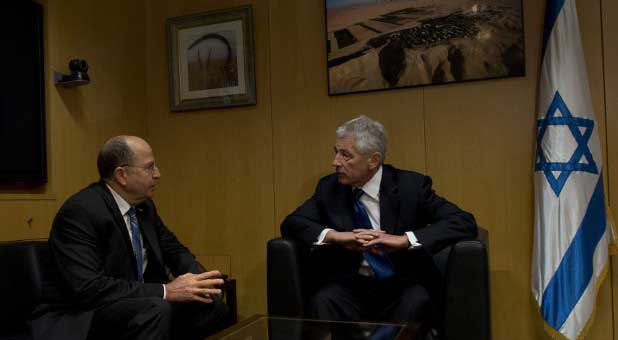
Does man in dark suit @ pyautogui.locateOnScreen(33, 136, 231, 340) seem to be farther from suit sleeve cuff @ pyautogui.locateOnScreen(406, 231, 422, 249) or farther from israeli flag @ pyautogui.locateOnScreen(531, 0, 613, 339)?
israeli flag @ pyautogui.locateOnScreen(531, 0, 613, 339)

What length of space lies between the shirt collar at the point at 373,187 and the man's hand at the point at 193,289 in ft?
2.96

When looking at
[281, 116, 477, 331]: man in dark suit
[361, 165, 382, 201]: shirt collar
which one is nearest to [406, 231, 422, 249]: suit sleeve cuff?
[281, 116, 477, 331]: man in dark suit

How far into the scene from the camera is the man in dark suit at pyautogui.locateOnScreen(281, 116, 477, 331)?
2514 millimetres

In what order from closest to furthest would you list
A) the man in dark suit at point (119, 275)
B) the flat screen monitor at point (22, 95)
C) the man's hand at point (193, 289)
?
the man in dark suit at point (119, 275)
the man's hand at point (193, 289)
the flat screen monitor at point (22, 95)

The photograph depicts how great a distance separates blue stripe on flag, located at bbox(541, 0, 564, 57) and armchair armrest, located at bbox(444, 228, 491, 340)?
139 centimetres

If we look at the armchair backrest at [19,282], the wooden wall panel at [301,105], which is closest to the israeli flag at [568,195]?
the wooden wall panel at [301,105]

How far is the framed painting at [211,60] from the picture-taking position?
12.4 feet

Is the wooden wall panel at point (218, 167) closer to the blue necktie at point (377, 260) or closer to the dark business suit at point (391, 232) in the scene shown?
→ the dark business suit at point (391, 232)

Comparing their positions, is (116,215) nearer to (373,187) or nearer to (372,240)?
(372,240)

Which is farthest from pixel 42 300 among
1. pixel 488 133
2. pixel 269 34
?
pixel 488 133

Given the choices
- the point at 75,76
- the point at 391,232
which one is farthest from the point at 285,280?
the point at 75,76

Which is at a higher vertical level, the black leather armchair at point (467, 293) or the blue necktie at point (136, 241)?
the blue necktie at point (136, 241)

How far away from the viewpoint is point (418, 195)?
2.76 m

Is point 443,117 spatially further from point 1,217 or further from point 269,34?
point 1,217
